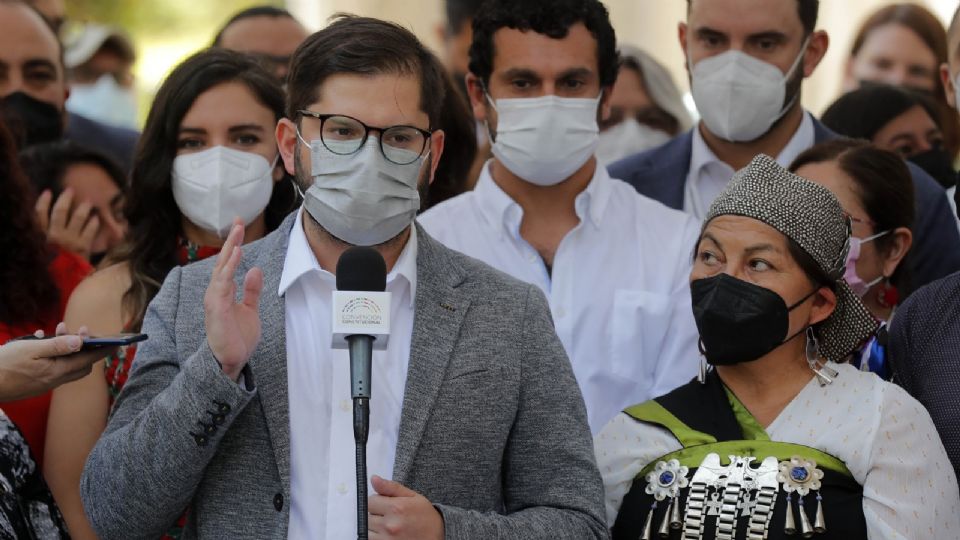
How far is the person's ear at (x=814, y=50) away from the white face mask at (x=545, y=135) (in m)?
1.11

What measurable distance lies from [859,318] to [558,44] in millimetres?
1655

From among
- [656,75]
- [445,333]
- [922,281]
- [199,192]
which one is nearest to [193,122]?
[199,192]

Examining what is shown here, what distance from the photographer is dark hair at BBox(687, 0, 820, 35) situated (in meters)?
6.42

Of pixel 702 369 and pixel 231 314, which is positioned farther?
pixel 702 369

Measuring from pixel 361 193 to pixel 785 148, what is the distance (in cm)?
277

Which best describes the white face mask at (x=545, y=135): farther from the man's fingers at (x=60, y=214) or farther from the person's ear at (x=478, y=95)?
the man's fingers at (x=60, y=214)

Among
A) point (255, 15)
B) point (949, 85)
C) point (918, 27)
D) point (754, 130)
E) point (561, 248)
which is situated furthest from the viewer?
point (918, 27)

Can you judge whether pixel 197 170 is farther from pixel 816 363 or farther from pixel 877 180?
pixel 877 180

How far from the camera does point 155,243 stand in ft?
18.2

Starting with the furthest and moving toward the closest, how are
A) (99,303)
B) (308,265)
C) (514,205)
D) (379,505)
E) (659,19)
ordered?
(659,19) → (514,205) → (99,303) → (308,265) → (379,505)

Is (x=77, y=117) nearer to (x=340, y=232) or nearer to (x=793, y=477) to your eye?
(x=340, y=232)

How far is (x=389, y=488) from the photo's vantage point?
374 centimetres

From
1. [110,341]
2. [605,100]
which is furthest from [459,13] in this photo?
[110,341]

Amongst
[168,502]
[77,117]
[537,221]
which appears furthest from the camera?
[77,117]
